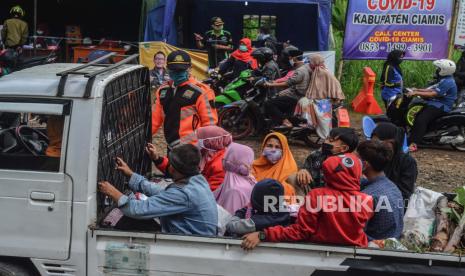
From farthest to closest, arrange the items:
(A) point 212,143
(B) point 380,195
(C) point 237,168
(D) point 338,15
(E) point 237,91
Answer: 1. (D) point 338,15
2. (E) point 237,91
3. (A) point 212,143
4. (C) point 237,168
5. (B) point 380,195

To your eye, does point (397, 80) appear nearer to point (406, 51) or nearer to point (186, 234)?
point (406, 51)

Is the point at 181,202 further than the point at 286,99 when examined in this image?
No

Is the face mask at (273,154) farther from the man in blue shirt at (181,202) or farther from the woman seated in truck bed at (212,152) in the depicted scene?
the man in blue shirt at (181,202)

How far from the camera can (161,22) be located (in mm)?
14508

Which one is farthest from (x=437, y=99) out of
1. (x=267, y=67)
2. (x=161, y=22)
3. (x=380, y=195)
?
(x=161, y=22)

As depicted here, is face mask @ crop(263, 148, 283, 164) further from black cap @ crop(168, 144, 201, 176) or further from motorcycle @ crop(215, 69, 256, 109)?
motorcycle @ crop(215, 69, 256, 109)

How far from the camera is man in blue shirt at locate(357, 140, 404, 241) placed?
4312mm

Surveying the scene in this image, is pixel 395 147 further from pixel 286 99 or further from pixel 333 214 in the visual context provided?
pixel 286 99

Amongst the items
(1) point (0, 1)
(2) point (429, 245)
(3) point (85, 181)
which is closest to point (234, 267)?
(3) point (85, 181)

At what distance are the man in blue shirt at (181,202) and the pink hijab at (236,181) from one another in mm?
395

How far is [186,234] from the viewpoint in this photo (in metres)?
4.07

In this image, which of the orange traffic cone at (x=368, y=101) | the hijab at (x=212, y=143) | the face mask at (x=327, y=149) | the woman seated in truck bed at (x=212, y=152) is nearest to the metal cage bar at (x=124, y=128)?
the woman seated in truck bed at (x=212, y=152)

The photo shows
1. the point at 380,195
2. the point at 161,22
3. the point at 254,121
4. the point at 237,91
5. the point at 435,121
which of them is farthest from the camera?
the point at 161,22

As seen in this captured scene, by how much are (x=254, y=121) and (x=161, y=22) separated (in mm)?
4992
